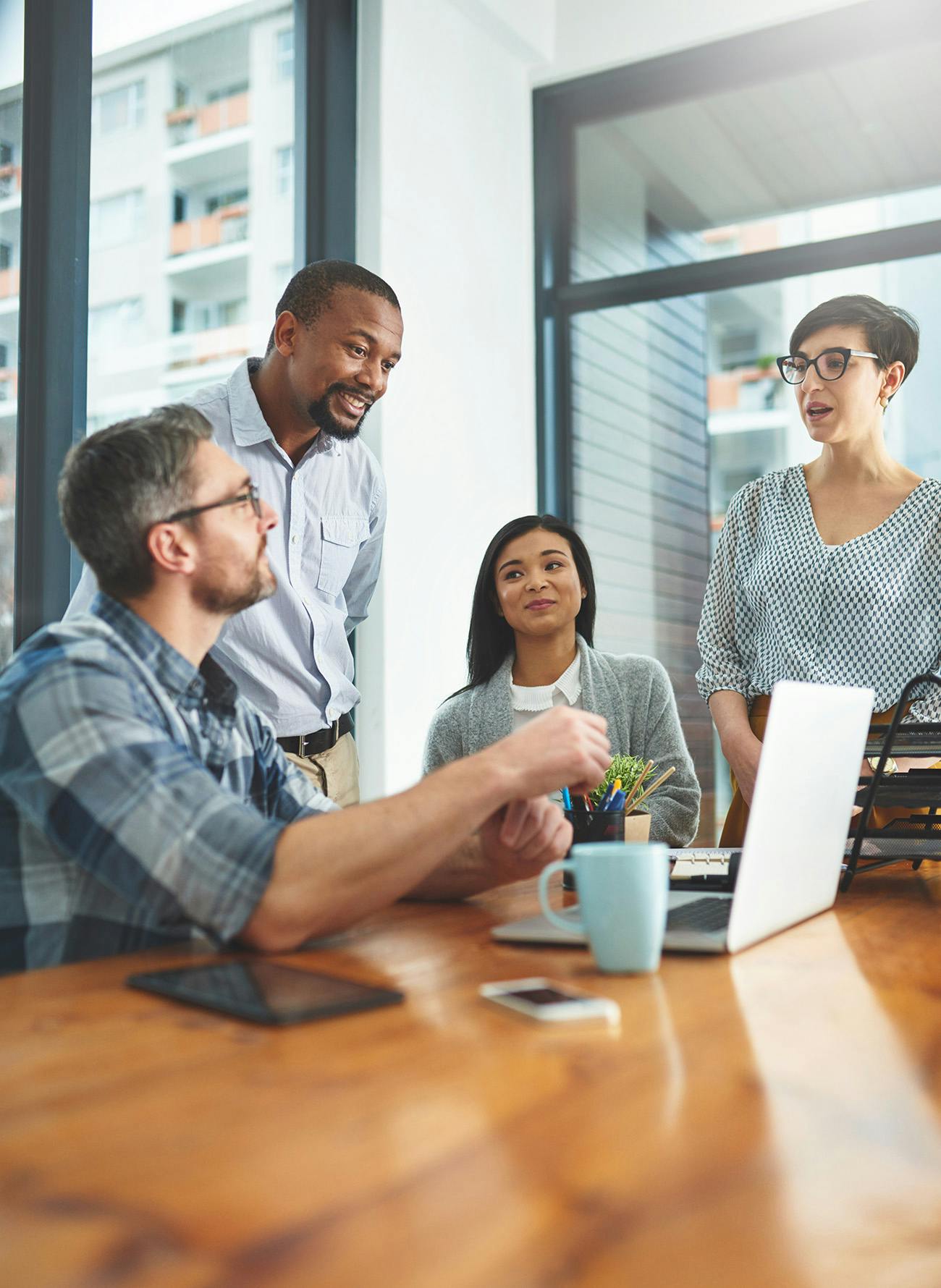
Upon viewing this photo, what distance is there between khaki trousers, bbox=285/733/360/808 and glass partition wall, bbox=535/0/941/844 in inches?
64.3

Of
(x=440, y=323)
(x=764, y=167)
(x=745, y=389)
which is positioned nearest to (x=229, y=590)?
(x=440, y=323)

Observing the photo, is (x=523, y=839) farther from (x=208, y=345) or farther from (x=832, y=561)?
(x=208, y=345)

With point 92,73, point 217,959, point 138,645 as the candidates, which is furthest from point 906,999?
point 92,73

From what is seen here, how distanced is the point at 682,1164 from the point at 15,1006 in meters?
0.53

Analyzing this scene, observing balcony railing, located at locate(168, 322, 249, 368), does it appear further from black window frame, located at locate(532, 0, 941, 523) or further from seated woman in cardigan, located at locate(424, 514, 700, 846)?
black window frame, located at locate(532, 0, 941, 523)

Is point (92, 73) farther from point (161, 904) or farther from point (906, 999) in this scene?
point (906, 999)

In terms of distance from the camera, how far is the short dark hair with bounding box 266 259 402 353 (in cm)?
244

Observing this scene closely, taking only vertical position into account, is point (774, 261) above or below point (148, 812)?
above

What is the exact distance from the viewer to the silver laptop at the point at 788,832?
1009 millimetres

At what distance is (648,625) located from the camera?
4082mm

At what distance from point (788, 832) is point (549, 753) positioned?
23 cm

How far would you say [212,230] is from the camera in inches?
122

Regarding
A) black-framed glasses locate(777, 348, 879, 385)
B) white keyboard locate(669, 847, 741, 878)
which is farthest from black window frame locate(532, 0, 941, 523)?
white keyboard locate(669, 847, 741, 878)

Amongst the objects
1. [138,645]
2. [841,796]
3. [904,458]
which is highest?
[904,458]
